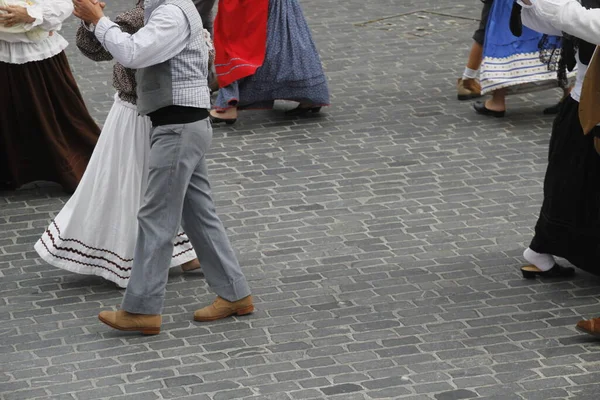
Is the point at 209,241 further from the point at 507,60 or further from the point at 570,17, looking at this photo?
the point at 507,60

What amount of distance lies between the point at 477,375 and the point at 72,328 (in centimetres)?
185

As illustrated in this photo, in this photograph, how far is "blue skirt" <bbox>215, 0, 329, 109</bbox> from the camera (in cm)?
841

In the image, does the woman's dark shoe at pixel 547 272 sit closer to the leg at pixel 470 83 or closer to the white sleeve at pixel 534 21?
the white sleeve at pixel 534 21

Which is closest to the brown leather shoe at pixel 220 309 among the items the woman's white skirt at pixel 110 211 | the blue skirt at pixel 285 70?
the woman's white skirt at pixel 110 211

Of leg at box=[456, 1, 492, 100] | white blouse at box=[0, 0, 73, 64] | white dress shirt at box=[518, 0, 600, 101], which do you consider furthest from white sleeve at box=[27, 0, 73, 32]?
leg at box=[456, 1, 492, 100]

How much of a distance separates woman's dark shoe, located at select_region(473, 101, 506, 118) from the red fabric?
5.27 feet

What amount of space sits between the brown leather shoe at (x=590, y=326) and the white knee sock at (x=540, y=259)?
0.73 meters

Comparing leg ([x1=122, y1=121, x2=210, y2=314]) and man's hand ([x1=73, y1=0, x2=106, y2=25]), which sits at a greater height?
man's hand ([x1=73, y1=0, x2=106, y2=25])

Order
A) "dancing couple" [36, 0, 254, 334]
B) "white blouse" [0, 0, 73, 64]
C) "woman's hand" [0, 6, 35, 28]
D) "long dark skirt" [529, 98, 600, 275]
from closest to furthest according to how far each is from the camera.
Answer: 1. "dancing couple" [36, 0, 254, 334]
2. "long dark skirt" [529, 98, 600, 275]
3. "woman's hand" [0, 6, 35, 28]
4. "white blouse" [0, 0, 73, 64]

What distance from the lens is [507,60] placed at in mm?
8531

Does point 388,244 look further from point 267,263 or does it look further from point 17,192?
point 17,192

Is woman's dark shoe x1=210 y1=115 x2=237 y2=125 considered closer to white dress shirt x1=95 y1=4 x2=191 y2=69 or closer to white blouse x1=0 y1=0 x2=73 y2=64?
white blouse x1=0 y1=0 x2=73 y2=64

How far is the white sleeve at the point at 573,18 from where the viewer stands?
16.6 ft

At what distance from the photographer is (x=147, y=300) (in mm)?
5301
